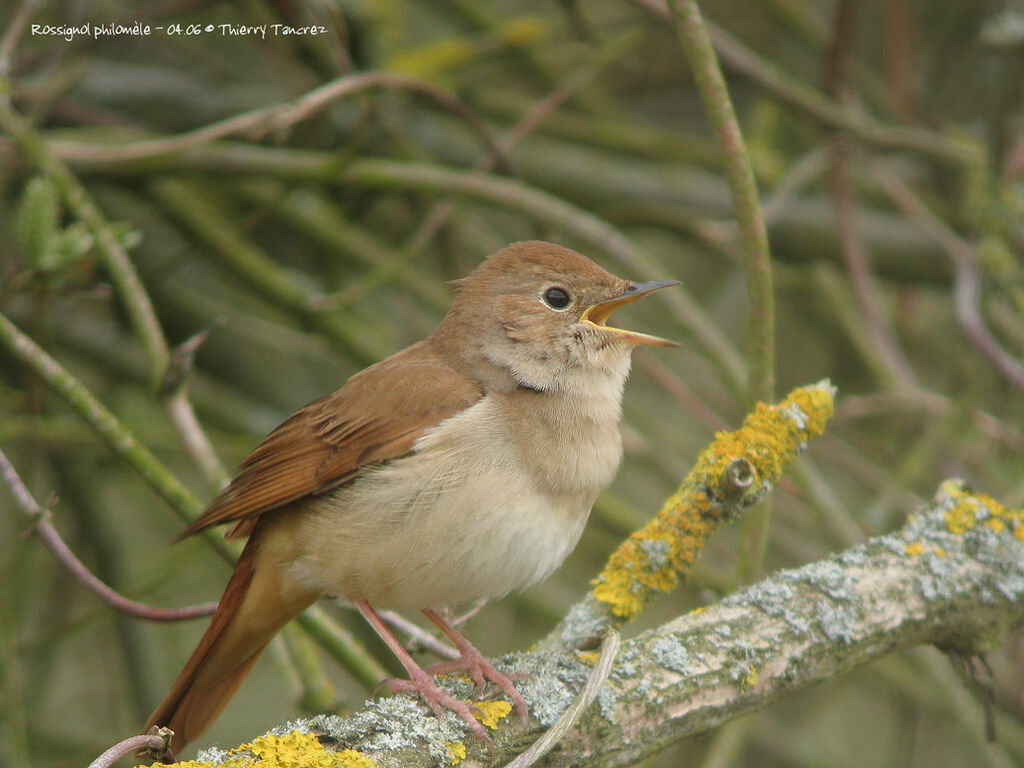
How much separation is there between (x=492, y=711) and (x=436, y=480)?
646 millimetres

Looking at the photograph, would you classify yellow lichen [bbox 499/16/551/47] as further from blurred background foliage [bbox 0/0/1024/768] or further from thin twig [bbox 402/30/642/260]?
thin twig [bbox 402/30/642/260]

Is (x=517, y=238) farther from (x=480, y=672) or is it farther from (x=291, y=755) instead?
(x=291, y=755)

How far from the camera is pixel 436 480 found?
261cm

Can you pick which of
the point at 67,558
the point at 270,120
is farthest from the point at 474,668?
the point at 270,120

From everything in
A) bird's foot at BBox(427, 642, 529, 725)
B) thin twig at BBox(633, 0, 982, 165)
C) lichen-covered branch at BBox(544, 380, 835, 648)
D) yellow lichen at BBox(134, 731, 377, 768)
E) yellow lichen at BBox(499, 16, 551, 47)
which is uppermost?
yellow lichen at BBox(499, 16, 551, 47)

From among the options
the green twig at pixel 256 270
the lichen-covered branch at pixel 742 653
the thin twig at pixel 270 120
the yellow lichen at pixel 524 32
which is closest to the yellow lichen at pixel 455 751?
the lichen-covered branch at pixel 742 653

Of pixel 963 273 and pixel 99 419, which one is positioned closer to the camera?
pixel 99 419

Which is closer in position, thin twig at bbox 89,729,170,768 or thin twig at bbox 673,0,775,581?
thin twig at bbox 89,729,170,768

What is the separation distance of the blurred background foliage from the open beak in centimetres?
38

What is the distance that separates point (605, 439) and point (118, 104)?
2.52 m

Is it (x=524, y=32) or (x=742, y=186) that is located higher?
(x=524, y=32)

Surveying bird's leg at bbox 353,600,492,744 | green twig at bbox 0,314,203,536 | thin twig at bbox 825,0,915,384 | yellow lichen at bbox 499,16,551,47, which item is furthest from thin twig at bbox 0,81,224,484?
thin twig at bbox 825,0,915,384

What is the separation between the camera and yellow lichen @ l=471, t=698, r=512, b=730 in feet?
6.81

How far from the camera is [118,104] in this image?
4.28m
